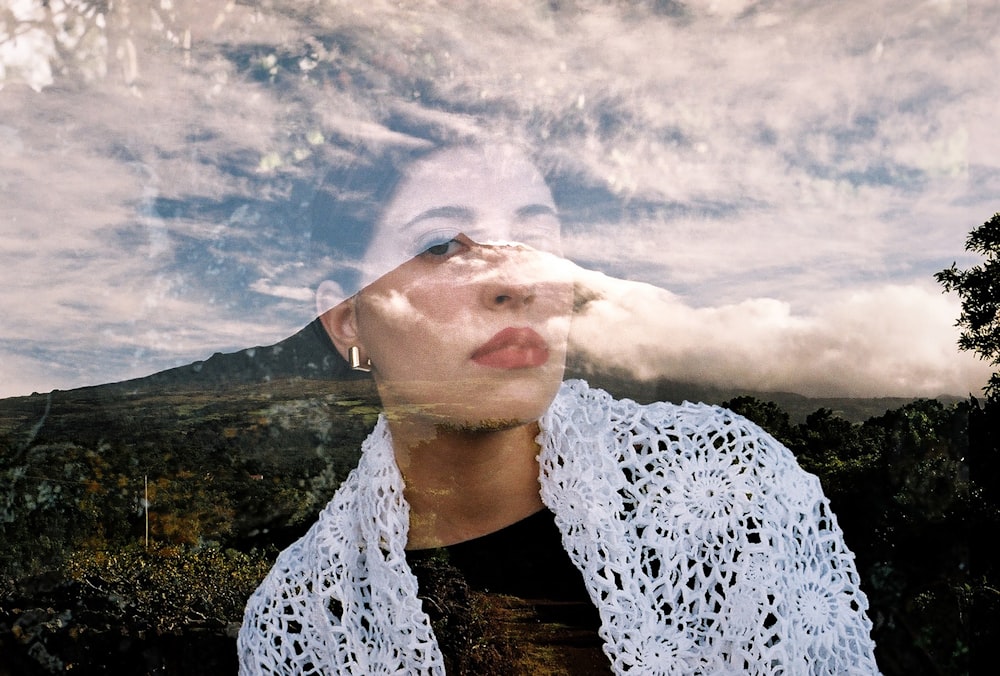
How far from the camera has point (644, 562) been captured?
1.03 meters

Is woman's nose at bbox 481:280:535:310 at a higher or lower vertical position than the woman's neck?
higher

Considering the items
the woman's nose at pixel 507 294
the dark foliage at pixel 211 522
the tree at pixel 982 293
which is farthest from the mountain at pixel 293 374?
the tree at pixel 982 293

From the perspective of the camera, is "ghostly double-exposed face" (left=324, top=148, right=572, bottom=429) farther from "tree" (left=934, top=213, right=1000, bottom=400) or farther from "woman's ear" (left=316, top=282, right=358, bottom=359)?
"tree" (left=934, top=213, right=1000, bottom=400)

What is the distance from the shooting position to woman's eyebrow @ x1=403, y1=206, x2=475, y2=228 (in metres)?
1.06

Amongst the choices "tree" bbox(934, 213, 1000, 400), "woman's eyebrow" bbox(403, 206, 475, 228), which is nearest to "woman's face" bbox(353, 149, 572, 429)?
"woman's eyebrow" bbox(403, 206, 475, 228)

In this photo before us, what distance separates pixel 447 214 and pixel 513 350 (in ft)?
0.63

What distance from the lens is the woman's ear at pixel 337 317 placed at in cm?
111

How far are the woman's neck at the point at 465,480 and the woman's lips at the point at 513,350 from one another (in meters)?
0.09

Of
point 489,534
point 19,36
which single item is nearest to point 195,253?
point 19,36

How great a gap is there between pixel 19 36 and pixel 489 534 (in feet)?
3.23

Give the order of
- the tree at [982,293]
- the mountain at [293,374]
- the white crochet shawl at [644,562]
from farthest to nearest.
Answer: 1. the tree at [982,293]
2. the mountain at [293,374]
3. the white crochet shawl at [644,562]

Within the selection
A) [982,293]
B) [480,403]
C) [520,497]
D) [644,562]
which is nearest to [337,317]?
[480,403]

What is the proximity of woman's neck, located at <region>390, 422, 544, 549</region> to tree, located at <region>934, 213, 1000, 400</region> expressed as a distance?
731 mm

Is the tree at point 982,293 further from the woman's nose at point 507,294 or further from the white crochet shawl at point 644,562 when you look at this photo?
the woman's nose at point 507,294
